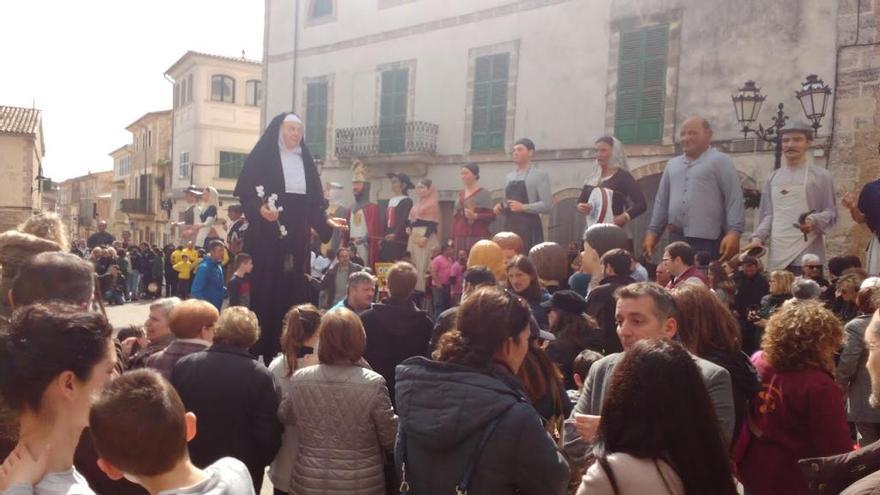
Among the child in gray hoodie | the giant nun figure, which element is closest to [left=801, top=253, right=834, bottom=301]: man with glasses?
the giant nun figure

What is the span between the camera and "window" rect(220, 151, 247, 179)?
37031 mm

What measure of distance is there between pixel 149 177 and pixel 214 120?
36.9 ft

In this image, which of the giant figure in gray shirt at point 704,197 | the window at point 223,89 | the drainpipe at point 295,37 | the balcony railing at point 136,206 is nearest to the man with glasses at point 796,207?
the giant figure in gray shirt at point 704,197

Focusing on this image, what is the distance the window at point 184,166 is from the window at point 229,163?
5.15 feet

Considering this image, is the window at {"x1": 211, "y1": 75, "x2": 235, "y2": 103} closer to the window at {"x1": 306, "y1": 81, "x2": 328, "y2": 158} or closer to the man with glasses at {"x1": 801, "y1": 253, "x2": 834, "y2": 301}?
the window at {"x1": 306, "y1": 81, "x2": 328, "y2": 158}

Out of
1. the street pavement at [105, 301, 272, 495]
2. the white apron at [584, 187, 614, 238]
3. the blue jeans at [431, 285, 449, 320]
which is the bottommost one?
the street pavement at [105, 301, 272, 495]

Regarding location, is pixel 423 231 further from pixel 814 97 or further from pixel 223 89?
pixel 223 89

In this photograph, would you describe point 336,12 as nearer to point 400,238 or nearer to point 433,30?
point 433,30

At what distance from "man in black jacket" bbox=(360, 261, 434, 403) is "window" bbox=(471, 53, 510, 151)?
12480 mm

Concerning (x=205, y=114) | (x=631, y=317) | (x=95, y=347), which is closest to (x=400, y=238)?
(x=631, y=317)

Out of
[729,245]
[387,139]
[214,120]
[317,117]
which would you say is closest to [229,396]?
[729,245]

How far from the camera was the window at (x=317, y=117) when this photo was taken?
2148 centimetres

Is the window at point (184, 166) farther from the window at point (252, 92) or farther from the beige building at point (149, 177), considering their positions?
the window at point (252, 92)

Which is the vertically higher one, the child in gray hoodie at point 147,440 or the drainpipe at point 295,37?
the drainpipe at point 295,37
